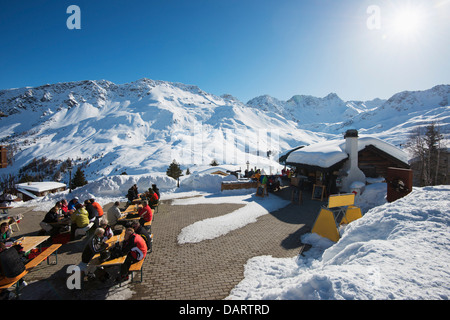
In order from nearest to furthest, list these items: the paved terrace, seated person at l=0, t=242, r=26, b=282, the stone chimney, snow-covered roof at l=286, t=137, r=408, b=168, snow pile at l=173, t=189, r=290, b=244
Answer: seated person at l=0, t=242, r=26, b=282 → the paved terrace → snow pile at l=173, t=189, r=290, b=244 → the stone chimney → snow-covered roof at l=286, t=137, r=408, b=168

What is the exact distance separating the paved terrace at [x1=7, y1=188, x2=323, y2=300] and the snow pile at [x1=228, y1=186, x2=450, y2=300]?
0.65 m

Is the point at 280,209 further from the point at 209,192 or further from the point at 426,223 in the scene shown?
the point at 426,223

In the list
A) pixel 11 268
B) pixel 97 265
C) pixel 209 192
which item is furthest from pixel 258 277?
pixel 209 192

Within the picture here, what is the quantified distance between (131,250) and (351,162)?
1473 centimetres

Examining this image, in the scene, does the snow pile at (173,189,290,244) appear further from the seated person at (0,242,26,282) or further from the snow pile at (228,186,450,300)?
the seated person at (0,242,26,282)

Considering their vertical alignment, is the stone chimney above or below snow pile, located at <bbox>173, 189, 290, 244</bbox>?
above

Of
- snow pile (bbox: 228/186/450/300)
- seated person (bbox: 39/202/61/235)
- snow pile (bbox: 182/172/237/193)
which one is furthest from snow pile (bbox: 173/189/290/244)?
seated person (bbox: 39/202/61/235)

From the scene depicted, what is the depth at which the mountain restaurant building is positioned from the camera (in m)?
14.8

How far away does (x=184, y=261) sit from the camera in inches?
262

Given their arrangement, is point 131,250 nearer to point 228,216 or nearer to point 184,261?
point 184,261

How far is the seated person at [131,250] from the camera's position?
536cm

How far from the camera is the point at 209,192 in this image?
57.8 ft

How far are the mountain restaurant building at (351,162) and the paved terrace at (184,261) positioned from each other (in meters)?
5.20

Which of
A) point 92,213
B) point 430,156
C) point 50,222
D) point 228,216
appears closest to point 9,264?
point 92,213
